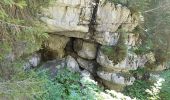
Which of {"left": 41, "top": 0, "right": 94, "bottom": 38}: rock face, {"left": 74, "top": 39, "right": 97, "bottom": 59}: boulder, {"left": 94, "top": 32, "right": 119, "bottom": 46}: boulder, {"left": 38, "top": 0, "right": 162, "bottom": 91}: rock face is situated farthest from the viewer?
{"left": 74, "top": 39, "right": 97, "bottom": 59}: boulder

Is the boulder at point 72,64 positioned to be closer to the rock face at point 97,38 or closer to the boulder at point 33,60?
the rock face at point 97,38

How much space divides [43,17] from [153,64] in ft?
14.2

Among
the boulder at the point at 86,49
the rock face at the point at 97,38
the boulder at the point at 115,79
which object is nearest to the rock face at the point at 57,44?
the rock face at the point at 97,38

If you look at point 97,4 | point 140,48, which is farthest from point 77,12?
point 140,48

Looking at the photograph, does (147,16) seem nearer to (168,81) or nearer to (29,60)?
(168,81)

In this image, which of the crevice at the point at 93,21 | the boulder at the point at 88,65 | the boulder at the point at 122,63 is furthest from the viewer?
the boulder at the point at 88,65

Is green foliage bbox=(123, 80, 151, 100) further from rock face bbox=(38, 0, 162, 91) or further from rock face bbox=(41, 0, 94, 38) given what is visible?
rock face bbox=(41, 0, 94, 38)

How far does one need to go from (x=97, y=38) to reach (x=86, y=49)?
2.09 feet

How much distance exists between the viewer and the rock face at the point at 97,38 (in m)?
8.49

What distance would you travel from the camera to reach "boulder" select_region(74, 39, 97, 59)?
9789 millimetres

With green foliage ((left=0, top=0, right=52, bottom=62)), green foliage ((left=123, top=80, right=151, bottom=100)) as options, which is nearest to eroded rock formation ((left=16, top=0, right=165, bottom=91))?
green foliage ((left=123, top=80, right=151, bottom=100))

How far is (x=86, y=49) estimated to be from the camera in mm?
9805

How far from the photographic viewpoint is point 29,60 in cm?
930

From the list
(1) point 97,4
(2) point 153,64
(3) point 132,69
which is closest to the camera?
(1) point 97,4
